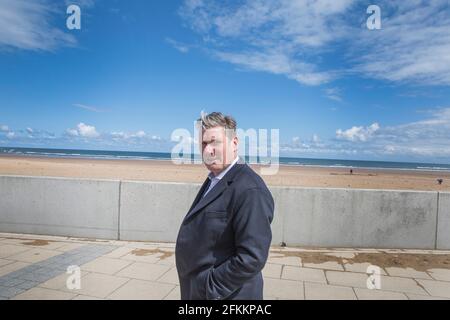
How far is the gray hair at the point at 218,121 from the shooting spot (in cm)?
196

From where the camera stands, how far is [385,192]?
5.83 meters

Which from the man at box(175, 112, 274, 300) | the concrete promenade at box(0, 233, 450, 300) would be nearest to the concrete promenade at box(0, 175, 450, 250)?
the concrete promenade at box(0, 233, 450, 300)

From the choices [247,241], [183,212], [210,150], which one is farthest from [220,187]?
[183,212]

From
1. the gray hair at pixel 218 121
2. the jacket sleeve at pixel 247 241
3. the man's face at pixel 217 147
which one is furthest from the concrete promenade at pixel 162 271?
the gray hair at pixel 218 121

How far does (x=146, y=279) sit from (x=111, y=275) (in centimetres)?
55

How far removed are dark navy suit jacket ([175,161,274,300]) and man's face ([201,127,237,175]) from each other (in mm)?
84

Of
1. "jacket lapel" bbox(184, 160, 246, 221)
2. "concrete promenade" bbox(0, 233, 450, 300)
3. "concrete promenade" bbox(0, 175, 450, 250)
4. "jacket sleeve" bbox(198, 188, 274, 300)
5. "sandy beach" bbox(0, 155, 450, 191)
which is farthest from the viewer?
"sandy beach" bbox(0, 155, 450, 191)

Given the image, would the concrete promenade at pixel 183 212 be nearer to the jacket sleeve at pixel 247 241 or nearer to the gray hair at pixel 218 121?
the gray hair at pixel 218 121

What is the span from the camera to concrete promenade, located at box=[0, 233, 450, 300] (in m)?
4.02

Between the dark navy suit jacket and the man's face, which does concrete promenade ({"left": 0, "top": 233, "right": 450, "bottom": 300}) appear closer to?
the dark navy suit jacket

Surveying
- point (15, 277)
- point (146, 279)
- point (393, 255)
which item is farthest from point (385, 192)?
point (15, 277)

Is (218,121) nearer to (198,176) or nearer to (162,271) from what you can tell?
(162,271)

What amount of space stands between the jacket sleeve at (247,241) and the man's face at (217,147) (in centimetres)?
30
